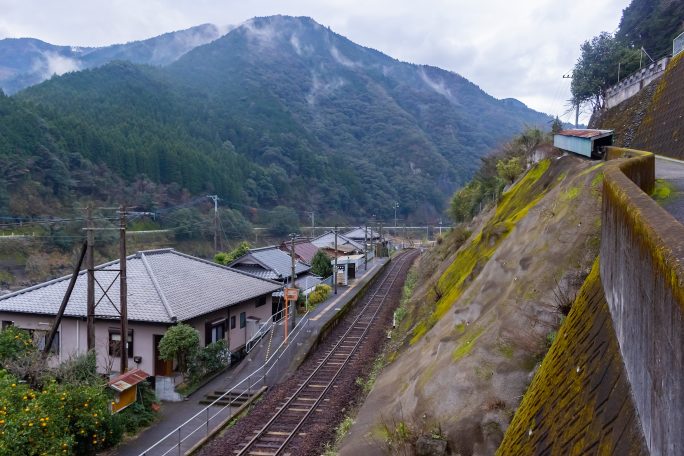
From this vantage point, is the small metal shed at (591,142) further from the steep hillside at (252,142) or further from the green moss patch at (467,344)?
the steep hillside at (252,142)

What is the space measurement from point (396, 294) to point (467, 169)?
5507 inches

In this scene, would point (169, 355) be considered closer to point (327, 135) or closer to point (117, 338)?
point (117, 338)

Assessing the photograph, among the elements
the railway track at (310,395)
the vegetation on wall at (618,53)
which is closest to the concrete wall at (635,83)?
the vegetation on wall at (618,53)

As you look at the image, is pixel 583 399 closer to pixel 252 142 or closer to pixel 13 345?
pixel 13 345

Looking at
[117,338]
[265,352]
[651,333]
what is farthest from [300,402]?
[651,333]

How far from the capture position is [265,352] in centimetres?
2367

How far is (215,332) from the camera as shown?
74.3 feet

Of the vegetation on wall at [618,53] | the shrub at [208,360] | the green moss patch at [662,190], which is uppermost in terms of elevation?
the vegetation on wall at [618,53]

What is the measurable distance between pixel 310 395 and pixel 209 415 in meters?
3.43

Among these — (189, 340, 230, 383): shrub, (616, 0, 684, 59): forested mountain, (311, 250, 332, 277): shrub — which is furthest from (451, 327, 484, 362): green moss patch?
(311, 250, 332, 277): shrub

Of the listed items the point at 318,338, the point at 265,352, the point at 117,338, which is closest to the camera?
the point at 117,338

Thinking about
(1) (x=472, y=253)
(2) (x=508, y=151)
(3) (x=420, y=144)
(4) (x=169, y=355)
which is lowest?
(4) (x=169, y=355)

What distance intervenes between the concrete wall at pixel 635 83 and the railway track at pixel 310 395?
63.5ft

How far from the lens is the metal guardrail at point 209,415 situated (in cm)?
1436
